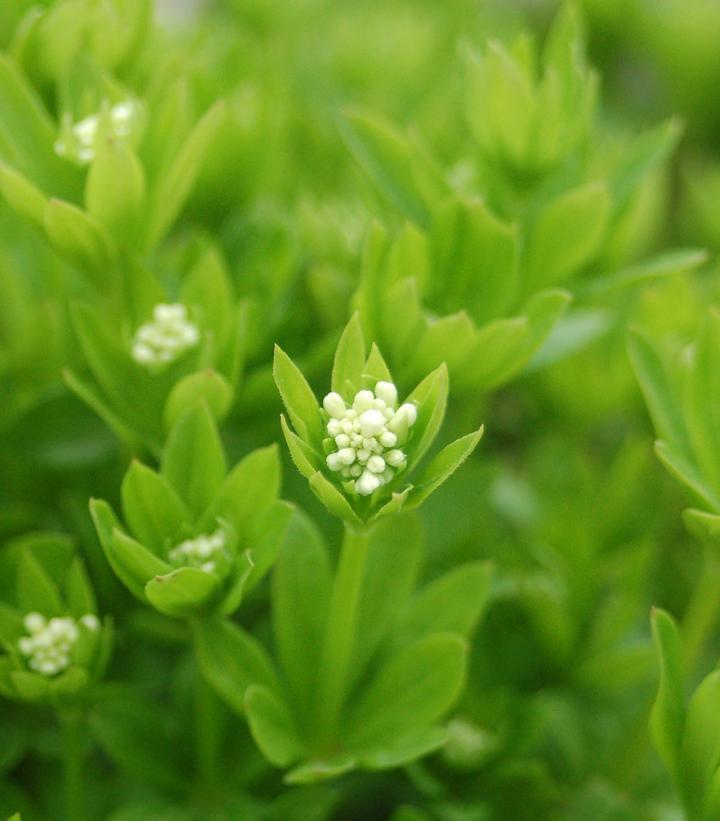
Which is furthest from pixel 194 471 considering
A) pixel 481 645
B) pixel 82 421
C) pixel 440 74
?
pixel 440 74

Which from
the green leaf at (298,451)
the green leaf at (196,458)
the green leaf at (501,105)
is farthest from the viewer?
the green leaf at (501,105)

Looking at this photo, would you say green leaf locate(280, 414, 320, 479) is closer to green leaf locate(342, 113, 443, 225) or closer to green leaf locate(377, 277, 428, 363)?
green leaf locate(377, 277, 428, 363)

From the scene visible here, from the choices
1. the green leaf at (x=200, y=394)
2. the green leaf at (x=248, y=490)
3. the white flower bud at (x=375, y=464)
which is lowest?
the green leaf at (x=248, y=490)

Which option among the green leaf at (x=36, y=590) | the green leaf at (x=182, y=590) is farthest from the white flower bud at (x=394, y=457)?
the green leaf at (x=36, y=590)

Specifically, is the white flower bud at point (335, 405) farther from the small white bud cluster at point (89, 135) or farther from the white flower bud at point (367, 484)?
the small white bud cluster at point (89, 135)

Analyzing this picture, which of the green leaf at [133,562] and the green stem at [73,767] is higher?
the green leaf at [133,562]

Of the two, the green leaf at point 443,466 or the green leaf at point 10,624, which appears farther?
the green leaf at point 10,624

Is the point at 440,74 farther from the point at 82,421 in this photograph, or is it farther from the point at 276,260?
the point at 82,421

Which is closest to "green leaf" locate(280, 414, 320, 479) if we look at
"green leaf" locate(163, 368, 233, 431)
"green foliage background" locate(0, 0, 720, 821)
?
"green foliage background" locate(0, 0, 720, 821)
